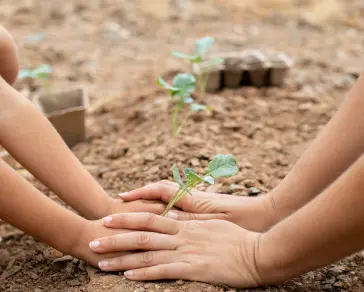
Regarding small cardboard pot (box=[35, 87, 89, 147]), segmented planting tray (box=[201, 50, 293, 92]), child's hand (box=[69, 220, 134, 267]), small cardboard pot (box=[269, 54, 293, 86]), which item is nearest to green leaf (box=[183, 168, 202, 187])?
child's hand (box=[69, 220, 134, 267])

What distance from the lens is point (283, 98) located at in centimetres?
248

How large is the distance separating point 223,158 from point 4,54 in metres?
0.70

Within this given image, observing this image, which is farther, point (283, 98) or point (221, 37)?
point (221, 37)

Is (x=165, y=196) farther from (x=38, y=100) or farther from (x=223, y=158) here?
(x=38, y=100)

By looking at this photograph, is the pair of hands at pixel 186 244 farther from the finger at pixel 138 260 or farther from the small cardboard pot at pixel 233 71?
the small cardboard pot at pixel 233 71

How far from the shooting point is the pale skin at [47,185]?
1.31 meters

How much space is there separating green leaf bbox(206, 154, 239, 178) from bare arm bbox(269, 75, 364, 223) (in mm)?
160

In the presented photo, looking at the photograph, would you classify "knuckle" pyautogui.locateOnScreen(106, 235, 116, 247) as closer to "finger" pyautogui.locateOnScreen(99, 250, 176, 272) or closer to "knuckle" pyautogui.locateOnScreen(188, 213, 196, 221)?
"finger" pyautogui.locateOnScreen(99, 250, 176, 272)

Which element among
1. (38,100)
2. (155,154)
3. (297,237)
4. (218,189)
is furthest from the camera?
(38,100)

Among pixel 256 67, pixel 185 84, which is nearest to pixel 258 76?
pixel 256 67

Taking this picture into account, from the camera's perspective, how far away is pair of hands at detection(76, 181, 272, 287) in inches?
50.6

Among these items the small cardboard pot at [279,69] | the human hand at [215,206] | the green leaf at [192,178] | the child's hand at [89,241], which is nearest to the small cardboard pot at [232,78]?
the small cardboard pot at [279,69]

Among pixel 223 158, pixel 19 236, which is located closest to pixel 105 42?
pixel 19 236

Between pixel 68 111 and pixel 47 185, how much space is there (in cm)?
→ 69
